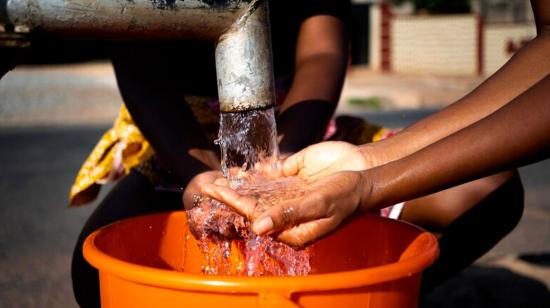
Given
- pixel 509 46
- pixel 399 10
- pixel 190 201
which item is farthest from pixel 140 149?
pixel 399 10

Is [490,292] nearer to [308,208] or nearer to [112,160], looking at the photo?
[112,160]

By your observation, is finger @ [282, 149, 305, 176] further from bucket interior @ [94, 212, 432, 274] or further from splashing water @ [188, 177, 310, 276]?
bucket interior @ [94, 212, 432, 274]

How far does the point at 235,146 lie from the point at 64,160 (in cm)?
387

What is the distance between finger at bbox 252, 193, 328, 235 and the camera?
→ 1021 millimetres

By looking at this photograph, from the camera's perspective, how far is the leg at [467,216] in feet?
5.39

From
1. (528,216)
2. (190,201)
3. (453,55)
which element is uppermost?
(190,201)

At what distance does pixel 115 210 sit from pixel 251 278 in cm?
92

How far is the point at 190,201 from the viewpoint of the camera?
1.36m

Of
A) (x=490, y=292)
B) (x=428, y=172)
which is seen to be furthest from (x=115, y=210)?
(x=490, y=292)

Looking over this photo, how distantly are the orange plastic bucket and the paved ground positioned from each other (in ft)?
3.16

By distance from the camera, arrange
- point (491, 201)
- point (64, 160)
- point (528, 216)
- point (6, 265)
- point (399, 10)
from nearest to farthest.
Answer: point (491, 201) < point (6, 265) < point (528, 216) < point (64, 160) < point (399, 10)

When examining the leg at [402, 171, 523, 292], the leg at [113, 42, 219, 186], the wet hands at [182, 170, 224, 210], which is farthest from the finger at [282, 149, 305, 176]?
the leg at [402, 171, 523, 292]

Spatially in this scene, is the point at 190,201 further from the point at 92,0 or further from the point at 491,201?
the point at 491,201

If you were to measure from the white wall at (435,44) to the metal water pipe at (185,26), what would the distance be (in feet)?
43.5
